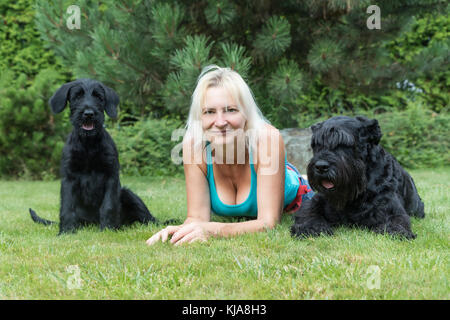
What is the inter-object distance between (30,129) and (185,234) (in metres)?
6.01

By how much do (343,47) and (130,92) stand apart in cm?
322

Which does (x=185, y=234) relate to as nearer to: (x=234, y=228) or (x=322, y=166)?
(x=234, y=228)

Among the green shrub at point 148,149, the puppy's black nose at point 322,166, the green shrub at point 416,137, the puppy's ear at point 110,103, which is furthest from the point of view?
the green shrub at point 416,137

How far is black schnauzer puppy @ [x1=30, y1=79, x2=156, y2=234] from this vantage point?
3.40m

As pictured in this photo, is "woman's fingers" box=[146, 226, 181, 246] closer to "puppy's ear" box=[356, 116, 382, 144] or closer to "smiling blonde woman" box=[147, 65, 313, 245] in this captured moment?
"smiling blonde woman" box=[147, 65, 313, 245]

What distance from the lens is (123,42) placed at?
20.8ft

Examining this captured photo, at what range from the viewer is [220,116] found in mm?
3178

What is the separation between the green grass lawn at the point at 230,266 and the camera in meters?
1.96

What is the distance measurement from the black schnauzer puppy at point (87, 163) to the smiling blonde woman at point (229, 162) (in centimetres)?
60

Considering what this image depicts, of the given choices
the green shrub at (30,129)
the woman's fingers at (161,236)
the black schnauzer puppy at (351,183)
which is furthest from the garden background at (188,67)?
the woman's fingers at (161,236)

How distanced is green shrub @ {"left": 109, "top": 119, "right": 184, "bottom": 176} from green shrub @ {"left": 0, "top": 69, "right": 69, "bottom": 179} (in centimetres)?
112

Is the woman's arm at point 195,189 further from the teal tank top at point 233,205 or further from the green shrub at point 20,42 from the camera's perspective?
the green shrub at point 20,42

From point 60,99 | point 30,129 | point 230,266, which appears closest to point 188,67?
point 60,99

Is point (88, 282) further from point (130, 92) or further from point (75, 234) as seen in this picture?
point (130, 92)
